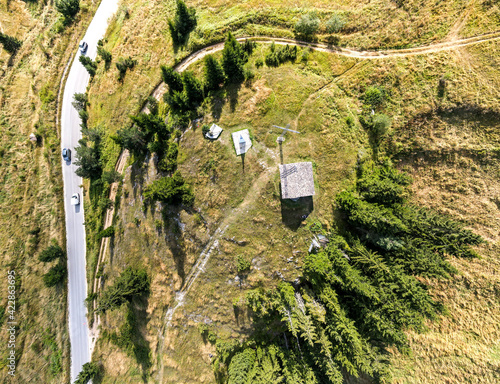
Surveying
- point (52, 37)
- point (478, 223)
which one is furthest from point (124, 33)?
point (478, 223)

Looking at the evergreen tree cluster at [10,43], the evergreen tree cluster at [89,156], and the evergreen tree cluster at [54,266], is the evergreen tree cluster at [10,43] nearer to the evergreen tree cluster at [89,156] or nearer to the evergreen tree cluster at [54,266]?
the evergreen tree cluster at [89,156]

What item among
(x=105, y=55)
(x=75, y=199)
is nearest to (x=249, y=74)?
(x=105, y=55)

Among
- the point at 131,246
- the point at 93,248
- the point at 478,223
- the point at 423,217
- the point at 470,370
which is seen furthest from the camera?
the point at 93,248

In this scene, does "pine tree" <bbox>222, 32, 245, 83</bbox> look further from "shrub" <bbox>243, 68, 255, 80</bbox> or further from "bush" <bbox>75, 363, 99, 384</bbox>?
"bush" <bbox>75, 363, 99, 384</bbox>

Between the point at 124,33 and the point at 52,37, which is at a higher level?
the point at 52,37

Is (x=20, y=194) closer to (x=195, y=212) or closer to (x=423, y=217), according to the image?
(x=195, y=212)

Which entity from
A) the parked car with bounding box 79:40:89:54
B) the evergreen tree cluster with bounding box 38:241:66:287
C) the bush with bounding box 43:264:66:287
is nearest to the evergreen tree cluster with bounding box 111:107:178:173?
the evergreen tree cluster with bounding box 38:241:66:287

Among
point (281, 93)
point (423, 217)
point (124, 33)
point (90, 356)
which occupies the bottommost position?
point (90, 356)

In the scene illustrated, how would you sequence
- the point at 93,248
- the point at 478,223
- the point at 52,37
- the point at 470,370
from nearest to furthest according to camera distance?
the point at 478,223, the point at 470,370, the point at 93,248, the point at 52,37
